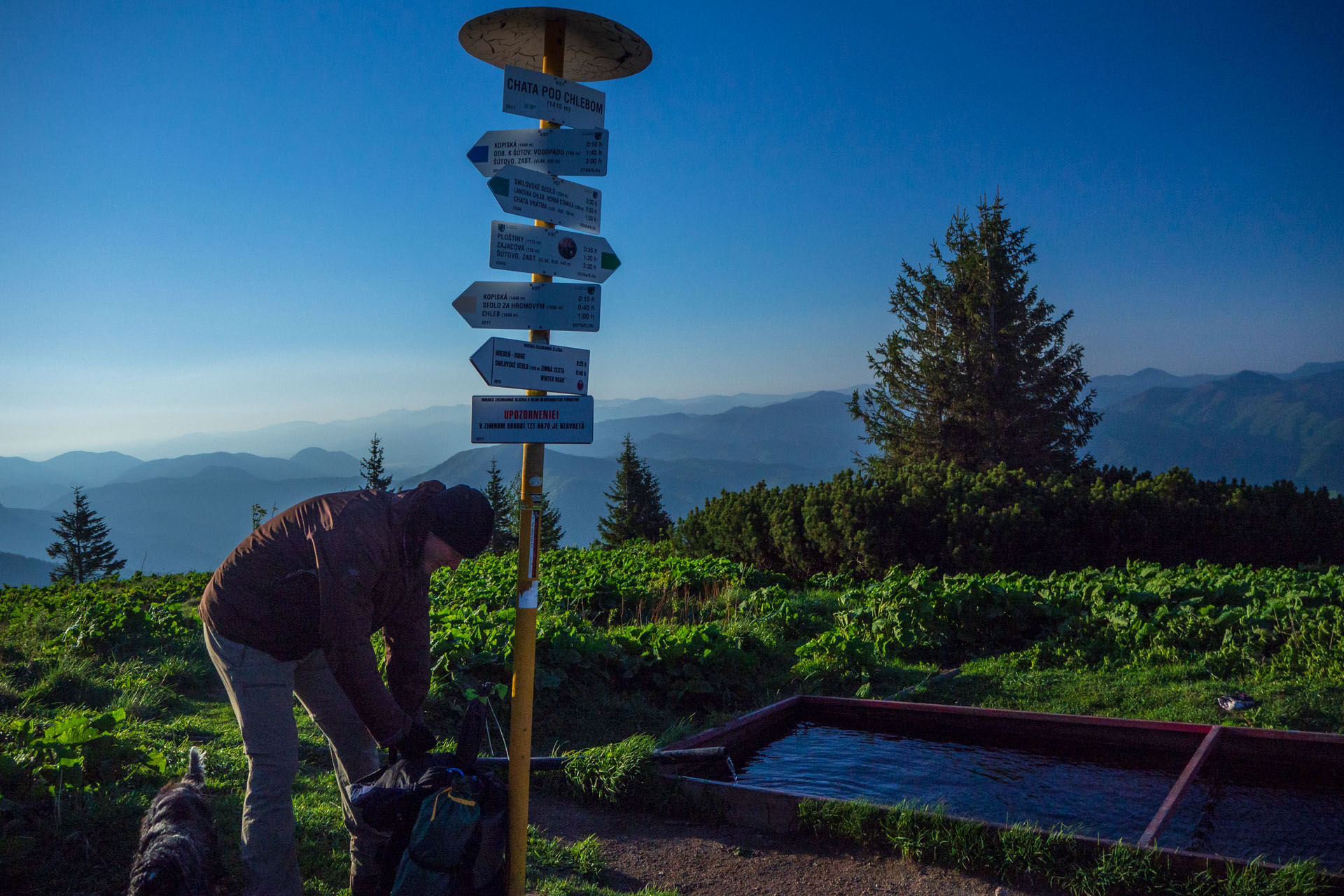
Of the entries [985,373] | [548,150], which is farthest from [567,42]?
[985,373]

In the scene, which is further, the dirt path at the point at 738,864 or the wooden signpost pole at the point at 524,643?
the dirt path at the point at 738,864

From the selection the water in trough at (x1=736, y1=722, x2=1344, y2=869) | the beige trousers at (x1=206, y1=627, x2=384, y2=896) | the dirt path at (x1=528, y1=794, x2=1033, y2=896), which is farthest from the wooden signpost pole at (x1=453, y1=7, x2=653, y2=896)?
the water in trough at (x1=736, y1=722, x2=1344, y2=869)

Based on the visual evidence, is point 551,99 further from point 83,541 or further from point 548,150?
point 83,541

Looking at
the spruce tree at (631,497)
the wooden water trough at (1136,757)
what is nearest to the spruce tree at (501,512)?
the spruce tree at (631,497)

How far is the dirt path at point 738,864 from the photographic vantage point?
3.69 meters

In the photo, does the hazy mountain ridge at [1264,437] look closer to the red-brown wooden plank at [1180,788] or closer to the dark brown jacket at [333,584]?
the red-brown wooden plank at [1180,788]

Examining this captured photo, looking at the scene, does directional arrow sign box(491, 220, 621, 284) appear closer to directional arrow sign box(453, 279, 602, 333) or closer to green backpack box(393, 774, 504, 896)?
directional arrow sign box(453, 279, 602, 333)

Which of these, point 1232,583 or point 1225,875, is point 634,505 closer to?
point 1232,583

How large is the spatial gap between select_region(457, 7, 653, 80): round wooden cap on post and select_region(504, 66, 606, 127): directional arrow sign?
0.33 feet

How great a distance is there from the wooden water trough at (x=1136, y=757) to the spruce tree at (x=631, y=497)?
3263cm

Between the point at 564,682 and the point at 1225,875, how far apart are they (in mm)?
4342

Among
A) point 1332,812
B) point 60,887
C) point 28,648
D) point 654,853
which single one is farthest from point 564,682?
point 28,648

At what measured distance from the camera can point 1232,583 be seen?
7.57 m

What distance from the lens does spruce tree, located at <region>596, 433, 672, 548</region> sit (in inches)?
1539
